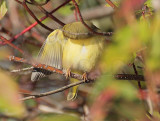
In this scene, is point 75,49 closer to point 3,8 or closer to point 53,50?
point 53,50

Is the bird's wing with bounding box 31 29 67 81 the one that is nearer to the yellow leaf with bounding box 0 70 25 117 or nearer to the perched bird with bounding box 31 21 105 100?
the perched bird with bounding box 31 21 105 100

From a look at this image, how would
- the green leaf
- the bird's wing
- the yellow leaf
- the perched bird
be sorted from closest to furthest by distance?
Answer: 1. the yellow leaf
2. the green leaf
3. the perched bird
4. the bird's wing

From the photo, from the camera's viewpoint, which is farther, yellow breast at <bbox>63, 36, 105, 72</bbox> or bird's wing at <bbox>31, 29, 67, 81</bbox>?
bird's wing at <bbox>31, 29, 67, 81</bbox>

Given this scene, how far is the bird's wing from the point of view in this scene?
6.15 ft

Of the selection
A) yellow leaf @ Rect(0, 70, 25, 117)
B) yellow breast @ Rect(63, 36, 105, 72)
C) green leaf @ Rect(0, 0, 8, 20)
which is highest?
green leaf @ Rect(0, 0, 8, 20)

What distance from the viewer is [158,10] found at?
0.58 m

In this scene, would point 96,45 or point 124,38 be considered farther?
point 96,45

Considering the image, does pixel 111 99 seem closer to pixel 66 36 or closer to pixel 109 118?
pixel 109 118

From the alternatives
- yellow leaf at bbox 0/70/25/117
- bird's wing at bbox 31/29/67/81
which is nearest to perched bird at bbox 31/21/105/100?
bird's wing at bbox 31/29/67/81

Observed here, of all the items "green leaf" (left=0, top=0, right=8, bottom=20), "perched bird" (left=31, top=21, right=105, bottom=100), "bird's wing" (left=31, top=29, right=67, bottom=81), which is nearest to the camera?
"green leaf" (left=0, top=0, right=8, bottom=20)

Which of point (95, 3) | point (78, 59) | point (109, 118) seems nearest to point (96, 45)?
point (78, 59)

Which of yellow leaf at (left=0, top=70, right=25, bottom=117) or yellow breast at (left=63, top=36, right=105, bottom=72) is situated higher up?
yellow breast at (left=63, top=36, right=105, bottom=72)

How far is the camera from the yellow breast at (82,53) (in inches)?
64.5

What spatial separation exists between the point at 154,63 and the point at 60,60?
4.44 ft
